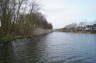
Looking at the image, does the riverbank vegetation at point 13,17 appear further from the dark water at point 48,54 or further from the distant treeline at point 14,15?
the dark water at point 48,54

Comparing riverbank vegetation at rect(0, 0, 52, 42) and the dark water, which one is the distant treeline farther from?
the dark water

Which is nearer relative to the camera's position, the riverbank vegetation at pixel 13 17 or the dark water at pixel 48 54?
the dark water at pixel 48 54

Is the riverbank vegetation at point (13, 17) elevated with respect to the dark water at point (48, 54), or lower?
elevated

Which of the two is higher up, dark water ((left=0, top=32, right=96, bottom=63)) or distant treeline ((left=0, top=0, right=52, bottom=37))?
distant treeline ((left=0, top=0, right=52, bottom=37))

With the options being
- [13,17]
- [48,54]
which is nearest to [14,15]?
[13,17]

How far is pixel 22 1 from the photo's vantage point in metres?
44.6

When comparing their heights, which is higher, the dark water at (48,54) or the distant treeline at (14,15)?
the distant treeline at (14,15)

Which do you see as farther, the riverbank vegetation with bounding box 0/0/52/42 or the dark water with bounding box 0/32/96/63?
the riverbank vegetation with bounding box 0/0/52/42

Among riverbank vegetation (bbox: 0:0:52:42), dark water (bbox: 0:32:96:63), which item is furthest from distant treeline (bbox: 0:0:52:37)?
dark water (bbox: 0:32:96:63)

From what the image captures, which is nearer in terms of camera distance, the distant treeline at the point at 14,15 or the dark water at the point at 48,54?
the dark water at the point at 48,54

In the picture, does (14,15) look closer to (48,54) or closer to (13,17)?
(13,17)

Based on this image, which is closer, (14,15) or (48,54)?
(48,54)

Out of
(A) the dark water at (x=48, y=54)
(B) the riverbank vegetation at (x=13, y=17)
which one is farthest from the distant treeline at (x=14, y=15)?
(A) the dark water at (x=48, y=54)

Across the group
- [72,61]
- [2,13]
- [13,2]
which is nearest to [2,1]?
[2,13]
